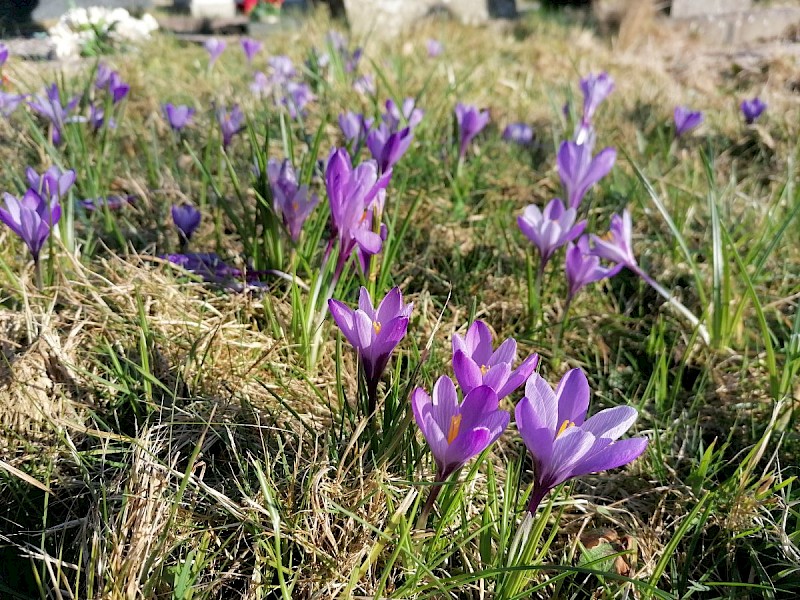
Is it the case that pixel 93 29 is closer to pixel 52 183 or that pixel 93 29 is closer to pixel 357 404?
pixel 52 183

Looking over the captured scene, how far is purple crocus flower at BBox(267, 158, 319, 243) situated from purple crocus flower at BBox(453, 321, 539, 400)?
0.60 m

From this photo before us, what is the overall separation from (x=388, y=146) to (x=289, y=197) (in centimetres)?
25

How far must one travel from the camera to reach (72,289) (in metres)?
1.49

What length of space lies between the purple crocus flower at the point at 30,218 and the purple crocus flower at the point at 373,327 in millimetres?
725

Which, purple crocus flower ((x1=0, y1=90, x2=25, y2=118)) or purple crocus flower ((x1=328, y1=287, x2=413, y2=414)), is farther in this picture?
purple crocus flower ((x1=0, y1=90, x2=25, y2=118))

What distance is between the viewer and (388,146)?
1.53 m

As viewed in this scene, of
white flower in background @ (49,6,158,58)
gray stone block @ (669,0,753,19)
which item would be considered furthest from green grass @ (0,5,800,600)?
gray stone block @ (669,0,753,19)

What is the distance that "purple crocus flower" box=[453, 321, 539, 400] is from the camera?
90cm

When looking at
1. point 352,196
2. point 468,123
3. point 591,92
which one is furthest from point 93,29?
point 352,196

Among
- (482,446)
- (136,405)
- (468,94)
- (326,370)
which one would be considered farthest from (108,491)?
(468,94)

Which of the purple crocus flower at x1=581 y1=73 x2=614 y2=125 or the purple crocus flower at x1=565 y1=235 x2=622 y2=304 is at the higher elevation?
the purple crocus flower at x1=581 y1=73 x2=614 y2=125

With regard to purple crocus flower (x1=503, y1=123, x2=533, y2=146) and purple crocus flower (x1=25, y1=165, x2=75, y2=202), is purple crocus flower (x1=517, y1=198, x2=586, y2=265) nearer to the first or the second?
purple crocus flower (x1=25, y1=165, x2=75, y2=202)

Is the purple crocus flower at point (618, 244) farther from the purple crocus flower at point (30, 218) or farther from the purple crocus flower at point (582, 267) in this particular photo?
the purple crocus flower at point (30, 218)

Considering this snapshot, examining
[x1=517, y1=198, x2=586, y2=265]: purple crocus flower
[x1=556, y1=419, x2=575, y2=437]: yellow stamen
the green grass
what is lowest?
the green grass
